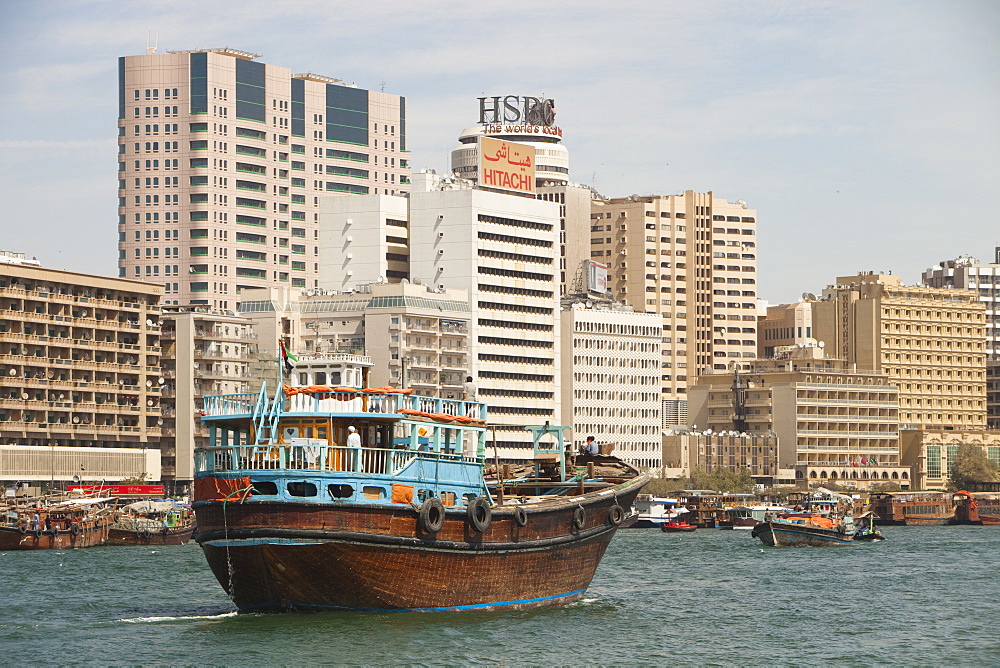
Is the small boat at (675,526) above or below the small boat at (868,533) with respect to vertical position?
below

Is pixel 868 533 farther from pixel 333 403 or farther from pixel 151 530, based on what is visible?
pixel 333 403

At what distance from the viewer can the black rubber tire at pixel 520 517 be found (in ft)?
185

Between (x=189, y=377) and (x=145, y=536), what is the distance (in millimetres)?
52341

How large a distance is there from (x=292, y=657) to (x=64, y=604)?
20.5 metres

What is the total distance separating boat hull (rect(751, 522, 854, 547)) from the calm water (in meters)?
31.2

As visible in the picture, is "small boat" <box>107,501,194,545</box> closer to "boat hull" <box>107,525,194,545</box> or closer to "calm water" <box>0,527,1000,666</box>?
"boat hull" <box>107,525,194,545</box>

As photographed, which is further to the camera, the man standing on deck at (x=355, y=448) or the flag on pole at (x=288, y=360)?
the flag on pole at (x=288, y=360)

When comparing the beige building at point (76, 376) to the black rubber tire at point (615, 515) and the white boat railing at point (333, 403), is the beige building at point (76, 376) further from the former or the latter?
the white boat railing at point (333, 403)

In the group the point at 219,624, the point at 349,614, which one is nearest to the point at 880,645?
the point at 349,614

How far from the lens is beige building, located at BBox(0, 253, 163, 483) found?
153 meters

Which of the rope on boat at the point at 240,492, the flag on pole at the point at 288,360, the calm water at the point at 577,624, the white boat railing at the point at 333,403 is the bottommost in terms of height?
the calm water at the point at 577,624

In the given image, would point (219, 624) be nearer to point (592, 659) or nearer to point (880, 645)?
point (592, 659)

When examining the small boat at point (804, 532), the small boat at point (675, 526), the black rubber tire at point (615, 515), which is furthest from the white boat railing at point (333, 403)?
the small boat at point (675, 526)

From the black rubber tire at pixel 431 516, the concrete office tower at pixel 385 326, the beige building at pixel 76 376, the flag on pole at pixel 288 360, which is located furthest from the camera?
the concrete office tower at pixel 385 326
